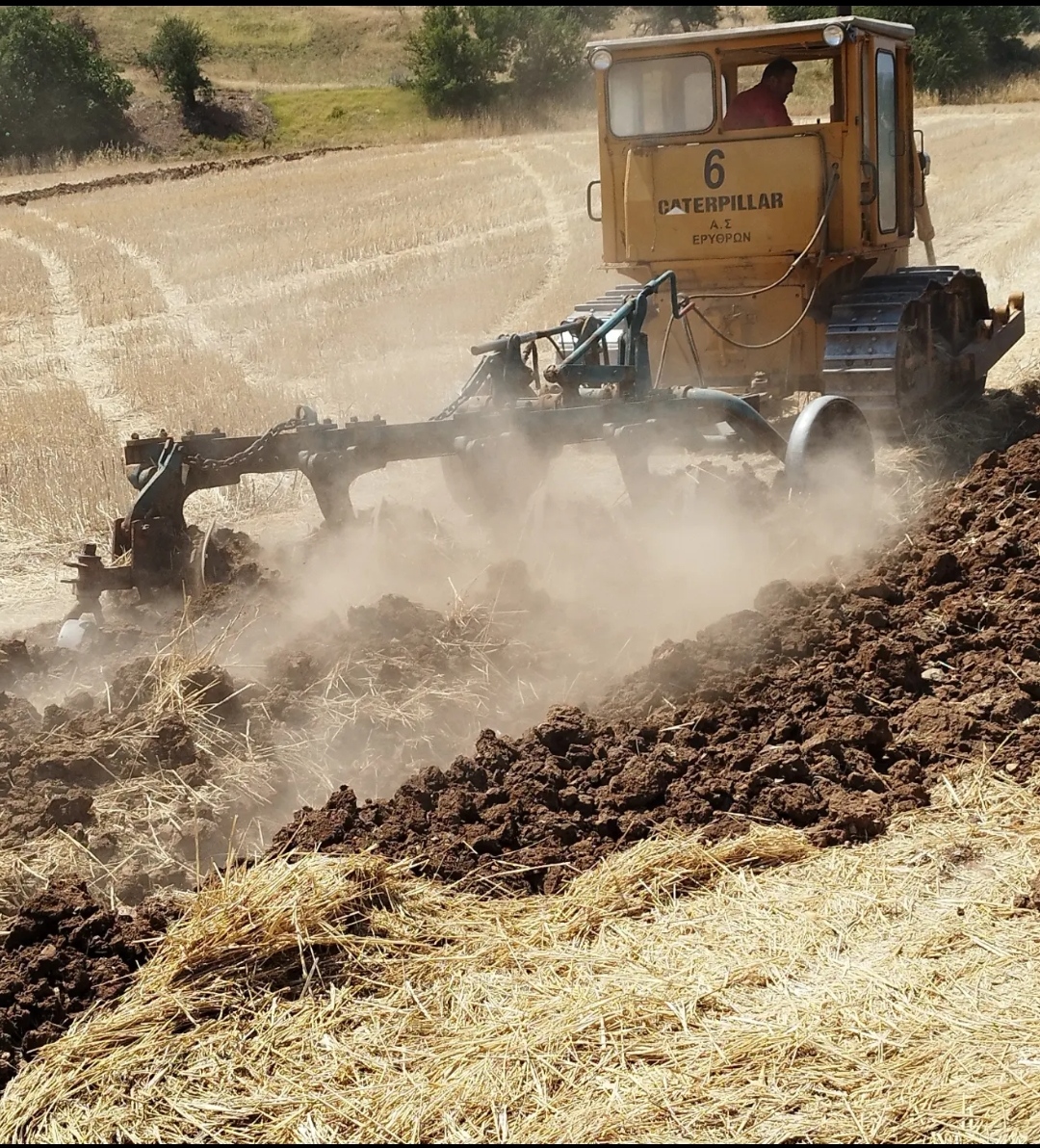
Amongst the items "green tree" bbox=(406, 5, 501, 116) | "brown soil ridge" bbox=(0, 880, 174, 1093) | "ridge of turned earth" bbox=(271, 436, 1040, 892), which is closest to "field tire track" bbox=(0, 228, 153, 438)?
"ridge of turned earth" bbox=(271, 436, 1040, 892)

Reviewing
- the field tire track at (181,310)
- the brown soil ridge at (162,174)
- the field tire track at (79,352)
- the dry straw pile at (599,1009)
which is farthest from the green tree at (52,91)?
the dry straw pile at (599,1009)

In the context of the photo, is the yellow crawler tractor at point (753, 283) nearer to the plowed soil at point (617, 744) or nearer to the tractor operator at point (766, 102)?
the tractor operator at point (766, 102)

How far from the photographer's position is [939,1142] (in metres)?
3.28

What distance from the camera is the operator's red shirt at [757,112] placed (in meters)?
9.73

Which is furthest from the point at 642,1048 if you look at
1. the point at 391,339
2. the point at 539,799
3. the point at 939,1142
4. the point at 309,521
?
the point at 391,339

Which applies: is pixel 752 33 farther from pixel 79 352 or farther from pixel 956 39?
pixel 956 39

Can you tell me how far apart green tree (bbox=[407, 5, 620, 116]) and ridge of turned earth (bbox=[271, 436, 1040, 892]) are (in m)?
51.9

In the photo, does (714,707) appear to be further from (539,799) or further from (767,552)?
(767,552)

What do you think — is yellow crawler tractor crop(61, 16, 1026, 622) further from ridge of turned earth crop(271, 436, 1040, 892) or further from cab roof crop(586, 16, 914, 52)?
ridge of turned earth crop(271, 436, 1040, 892)

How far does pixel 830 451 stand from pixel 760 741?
3.32 m

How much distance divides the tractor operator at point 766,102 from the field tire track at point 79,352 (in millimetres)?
5890

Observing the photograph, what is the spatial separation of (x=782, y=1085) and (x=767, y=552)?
4.50m

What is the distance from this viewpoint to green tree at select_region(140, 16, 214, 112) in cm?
5503

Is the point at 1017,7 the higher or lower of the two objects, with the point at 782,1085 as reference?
higher
